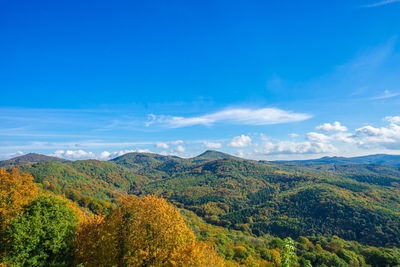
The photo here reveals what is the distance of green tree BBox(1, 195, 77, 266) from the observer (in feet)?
81.0

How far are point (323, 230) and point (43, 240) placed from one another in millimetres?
239864

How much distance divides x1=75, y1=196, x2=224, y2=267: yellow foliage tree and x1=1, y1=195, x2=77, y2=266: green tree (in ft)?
7.69

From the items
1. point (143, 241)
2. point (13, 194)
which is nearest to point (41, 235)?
point (13, 194)

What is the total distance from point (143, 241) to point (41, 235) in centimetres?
1471

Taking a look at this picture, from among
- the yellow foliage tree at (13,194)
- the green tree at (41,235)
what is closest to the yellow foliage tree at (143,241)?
the green tree at (41,235)

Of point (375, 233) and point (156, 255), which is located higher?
point (156, 255)

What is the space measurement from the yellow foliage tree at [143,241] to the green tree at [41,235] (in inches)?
92.2

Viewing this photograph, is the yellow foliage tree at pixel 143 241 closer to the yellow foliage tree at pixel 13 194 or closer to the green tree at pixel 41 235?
the green tree at pixel 41 235

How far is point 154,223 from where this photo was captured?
24.0 metres

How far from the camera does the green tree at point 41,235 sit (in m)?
24.7

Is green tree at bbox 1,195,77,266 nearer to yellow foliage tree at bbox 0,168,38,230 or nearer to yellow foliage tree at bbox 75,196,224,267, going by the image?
yellow foliage tree at bbox 75,196,224,267

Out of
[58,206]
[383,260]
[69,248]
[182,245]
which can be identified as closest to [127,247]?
[182,245]

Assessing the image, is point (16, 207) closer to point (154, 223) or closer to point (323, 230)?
point (154, 223)

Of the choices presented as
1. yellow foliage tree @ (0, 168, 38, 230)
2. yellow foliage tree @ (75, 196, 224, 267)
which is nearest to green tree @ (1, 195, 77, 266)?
yellow foliage tree @ (75, 196, 224, 267)
